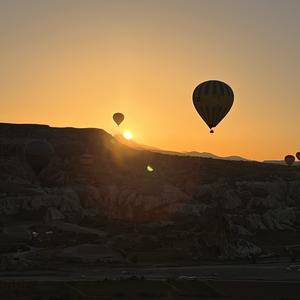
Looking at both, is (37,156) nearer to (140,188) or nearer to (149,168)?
(140,188)

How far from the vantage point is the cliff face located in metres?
86.5

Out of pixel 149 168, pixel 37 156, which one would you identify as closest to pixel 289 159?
pixel 149 168

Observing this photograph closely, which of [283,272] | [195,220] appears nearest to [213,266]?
[283,272]

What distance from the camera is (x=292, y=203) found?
97750 mm

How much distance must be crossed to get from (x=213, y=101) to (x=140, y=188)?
39601 mm

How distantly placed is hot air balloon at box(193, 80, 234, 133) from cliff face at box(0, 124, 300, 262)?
10.6 m

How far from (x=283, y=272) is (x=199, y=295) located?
37.4 feet

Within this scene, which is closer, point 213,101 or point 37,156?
point 213,101

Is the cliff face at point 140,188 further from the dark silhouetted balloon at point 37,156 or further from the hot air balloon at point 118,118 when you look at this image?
the dark silhouetted balloon at point 37,156

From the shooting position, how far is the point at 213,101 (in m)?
62.8

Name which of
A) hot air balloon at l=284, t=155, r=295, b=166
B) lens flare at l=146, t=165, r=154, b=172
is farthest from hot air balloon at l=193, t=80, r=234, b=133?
hot air balloon at l=284, t=155, r=295, b=166

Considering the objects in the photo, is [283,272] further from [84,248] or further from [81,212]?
[81,212]

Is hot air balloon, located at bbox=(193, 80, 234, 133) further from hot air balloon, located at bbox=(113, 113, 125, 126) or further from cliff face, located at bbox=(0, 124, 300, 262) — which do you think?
hot air balloon, located at bbox=(113, 113, 125, 126)

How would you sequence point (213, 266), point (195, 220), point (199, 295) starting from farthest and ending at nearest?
point (195, 220) → point (213, 266) → point (199, 295)
